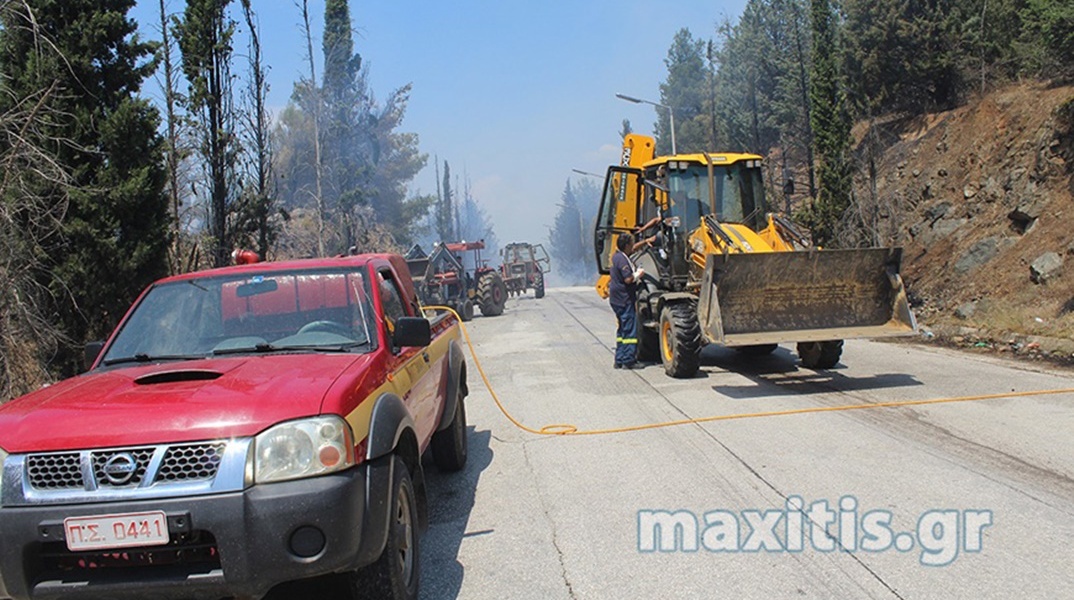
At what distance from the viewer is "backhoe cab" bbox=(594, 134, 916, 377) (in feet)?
32.0

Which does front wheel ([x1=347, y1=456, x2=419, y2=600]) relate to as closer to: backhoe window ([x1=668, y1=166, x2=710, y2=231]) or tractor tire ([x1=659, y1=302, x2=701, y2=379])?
tractor tire ([x1=659, y1=302, x2=701, y2=379])

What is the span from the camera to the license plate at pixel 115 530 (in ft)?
10.4

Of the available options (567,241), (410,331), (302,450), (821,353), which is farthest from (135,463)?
(567,241)

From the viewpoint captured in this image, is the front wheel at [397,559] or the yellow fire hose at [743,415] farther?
the yellow fire hose at [743,415]

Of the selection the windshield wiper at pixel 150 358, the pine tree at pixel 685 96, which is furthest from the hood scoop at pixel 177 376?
the pine tree at pixel 685 96

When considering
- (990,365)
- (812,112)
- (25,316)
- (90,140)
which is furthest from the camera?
(812,112)

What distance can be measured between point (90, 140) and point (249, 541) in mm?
8276

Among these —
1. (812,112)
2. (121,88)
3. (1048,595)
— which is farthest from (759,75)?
(1048,595)

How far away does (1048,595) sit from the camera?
3.79 m

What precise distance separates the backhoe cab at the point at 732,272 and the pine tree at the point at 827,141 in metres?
11.4

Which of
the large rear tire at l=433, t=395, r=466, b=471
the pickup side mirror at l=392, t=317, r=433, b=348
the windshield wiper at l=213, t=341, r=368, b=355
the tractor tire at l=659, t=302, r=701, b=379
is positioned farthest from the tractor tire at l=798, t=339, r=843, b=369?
the windshield wiper at l=213, t=341, r=368, b=355

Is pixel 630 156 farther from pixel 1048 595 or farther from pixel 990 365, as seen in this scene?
pixel 1048 595

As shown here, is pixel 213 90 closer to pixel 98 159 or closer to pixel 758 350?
pixel 98 159

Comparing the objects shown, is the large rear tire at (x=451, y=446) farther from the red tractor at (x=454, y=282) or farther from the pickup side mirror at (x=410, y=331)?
the red tractor at (x=454, y=282)
